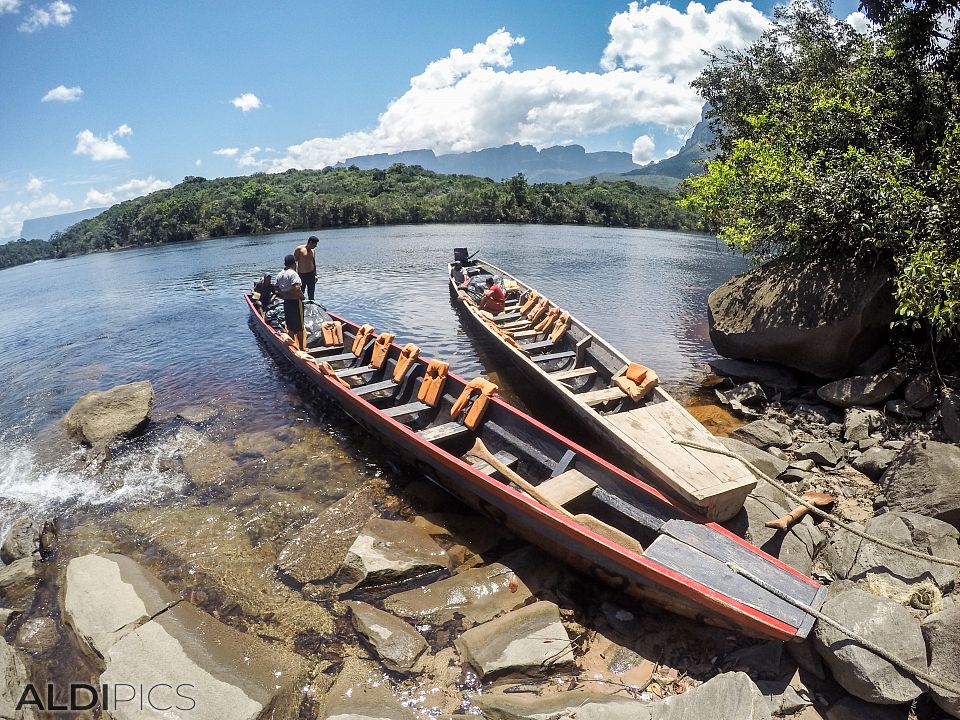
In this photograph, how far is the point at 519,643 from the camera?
452 centimetres

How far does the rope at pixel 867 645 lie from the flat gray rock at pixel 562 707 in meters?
1.45

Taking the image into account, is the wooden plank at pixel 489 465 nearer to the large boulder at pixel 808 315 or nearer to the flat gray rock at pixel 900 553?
the flat gray rock at pixel 900 553

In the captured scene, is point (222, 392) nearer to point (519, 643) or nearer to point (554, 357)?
point (554, 357)

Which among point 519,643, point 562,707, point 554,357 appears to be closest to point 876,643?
point 562,707

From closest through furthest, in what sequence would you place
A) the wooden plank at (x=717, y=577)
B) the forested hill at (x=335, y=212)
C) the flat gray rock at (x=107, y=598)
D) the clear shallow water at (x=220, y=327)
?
A: 1. the wooden plank at (x=717, y=577)
2. the flat gray rock at (x=107, y=598)
3. the clear shallow water at (x=220, y=327)
4. the forested hill at (x=335, y=212)

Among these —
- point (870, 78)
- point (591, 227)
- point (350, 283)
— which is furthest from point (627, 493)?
point (591, 227)

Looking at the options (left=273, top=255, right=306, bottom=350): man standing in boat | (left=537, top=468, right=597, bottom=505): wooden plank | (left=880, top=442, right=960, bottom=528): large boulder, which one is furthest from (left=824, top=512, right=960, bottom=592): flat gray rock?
(left=273, top=255, right=306, bottom=350): man standing in boat

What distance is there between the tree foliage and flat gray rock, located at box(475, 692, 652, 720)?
655cm

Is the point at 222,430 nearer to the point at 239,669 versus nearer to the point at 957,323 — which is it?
the point at 239,669

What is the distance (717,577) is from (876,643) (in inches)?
45.7

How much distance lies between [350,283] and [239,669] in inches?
848

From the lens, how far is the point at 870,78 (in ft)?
34.8

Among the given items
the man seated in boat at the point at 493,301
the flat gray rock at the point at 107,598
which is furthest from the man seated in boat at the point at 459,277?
the flat gray rock at the point at 107,598

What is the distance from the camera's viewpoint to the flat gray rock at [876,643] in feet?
11.4
